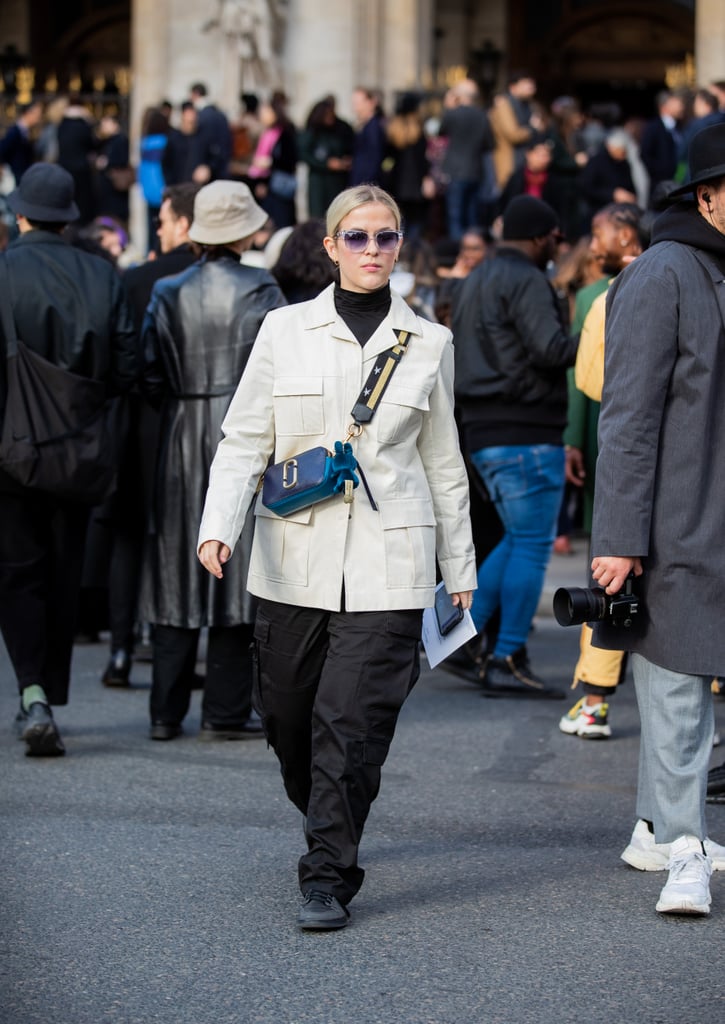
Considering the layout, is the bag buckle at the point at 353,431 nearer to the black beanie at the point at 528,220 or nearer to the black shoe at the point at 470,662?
the black beanie at the point at 528,220

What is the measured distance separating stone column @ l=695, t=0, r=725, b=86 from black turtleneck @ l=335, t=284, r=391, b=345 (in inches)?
739

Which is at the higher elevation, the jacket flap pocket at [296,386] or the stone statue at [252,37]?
Answer: the stone statue at [252,37]

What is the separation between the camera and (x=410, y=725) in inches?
313

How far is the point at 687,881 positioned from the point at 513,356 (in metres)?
3.72

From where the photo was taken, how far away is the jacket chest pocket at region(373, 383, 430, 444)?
202 inches

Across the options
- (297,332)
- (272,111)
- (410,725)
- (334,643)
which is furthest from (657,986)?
(272,111)

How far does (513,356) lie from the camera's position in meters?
8.42

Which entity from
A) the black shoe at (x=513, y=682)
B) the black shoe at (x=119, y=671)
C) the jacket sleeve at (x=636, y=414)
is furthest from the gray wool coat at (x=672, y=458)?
the black shoe at (x=119, y=671)

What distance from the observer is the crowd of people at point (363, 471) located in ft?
16.6

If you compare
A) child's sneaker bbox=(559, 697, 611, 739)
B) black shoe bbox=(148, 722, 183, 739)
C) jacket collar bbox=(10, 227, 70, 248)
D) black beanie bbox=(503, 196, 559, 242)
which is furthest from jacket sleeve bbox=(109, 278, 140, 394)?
child's sneaker bbox=(559, 697, 611, 739)

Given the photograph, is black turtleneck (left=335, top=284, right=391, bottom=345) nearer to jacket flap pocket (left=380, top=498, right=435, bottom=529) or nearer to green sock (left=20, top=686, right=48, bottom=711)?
jacket flap pocket (left=380, top=498, right=435, bottom=529)

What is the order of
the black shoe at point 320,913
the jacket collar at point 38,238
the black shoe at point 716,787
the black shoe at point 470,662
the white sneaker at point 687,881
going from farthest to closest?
the black shoe at point 470,662
the jacket collar at point 38,238
the black shoe at point 716,787
the white sneaker at point 687,881
the black shoe at point 320,913

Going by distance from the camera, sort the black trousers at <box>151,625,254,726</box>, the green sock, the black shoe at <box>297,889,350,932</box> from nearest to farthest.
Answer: the black shoe at <box>297,889,350,932</box>, the green sock, the black trousers at <box>151,625,254,726</box>

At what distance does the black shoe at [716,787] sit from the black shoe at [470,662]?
239cm
